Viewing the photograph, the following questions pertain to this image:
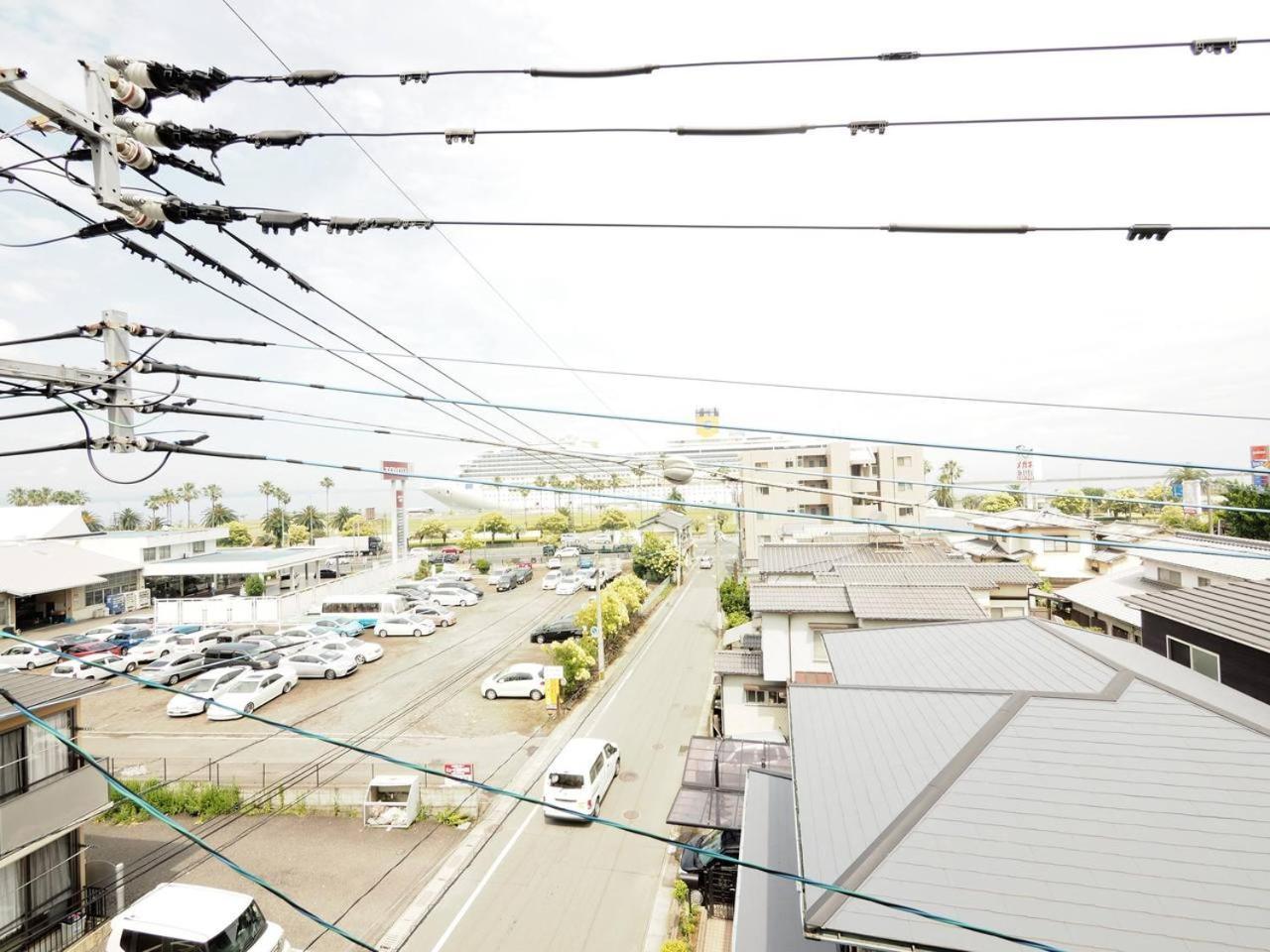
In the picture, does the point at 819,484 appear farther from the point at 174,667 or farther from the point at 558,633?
the point at 174,667

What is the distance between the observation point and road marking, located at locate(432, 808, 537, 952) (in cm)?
859

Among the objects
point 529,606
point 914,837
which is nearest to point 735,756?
point 914,837

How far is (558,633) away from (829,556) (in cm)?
1137

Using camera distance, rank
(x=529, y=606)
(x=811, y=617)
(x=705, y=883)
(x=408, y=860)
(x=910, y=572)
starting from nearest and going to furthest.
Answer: (x=705, y=883) → (x=408, y=860) → (x=811, y=617) → (x=910, y=572) → (x=529, y=606)

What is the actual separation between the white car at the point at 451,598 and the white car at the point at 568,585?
503cm

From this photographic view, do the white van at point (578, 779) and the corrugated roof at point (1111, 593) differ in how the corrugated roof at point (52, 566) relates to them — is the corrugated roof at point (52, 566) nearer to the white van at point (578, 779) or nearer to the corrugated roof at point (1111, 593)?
the white van at point (578, 779)

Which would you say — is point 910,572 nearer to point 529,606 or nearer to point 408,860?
Answer: point 408,860

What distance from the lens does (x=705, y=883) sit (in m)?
9.11

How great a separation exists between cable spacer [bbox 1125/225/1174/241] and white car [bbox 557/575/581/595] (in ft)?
106

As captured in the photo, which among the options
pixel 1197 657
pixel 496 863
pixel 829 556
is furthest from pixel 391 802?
pixel 829 556

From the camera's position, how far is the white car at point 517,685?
18203mm

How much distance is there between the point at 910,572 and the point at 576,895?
13566mm

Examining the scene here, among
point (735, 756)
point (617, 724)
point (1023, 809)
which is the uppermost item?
point (1023, 809)

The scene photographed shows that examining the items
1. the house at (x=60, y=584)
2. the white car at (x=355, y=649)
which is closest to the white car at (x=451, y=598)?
the white car at (x=355, y=649)
